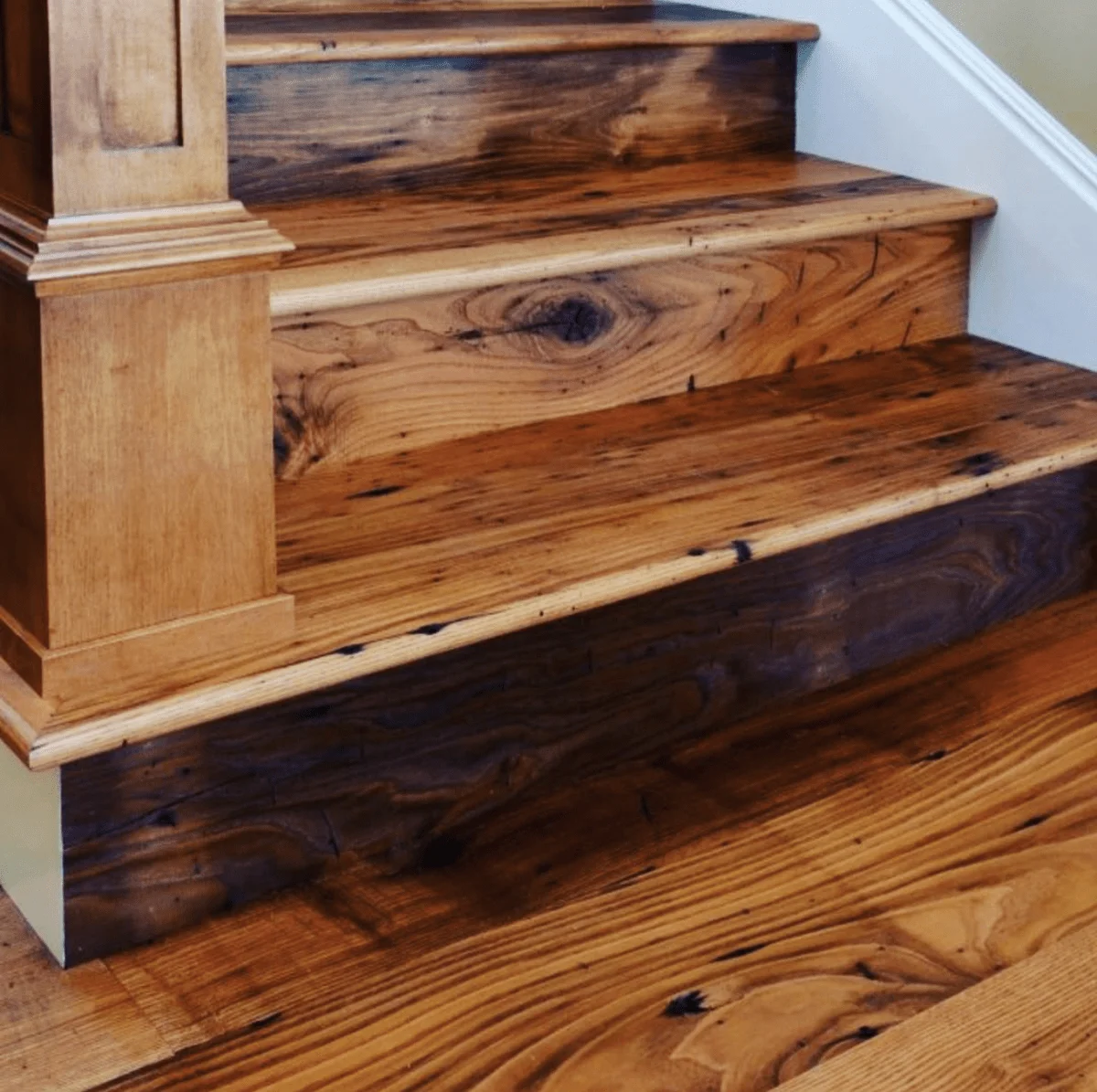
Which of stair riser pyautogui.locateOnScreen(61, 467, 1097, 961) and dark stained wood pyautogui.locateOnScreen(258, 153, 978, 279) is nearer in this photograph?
stair riser pyautogui.locateOnScreen(61, 467, 1097, 961)

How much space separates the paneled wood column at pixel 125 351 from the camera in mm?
1108

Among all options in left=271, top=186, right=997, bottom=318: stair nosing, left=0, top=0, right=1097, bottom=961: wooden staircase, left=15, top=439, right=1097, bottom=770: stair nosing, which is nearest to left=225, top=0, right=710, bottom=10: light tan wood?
left=0, top=0, right=1097, bottom=961: wooden staircase

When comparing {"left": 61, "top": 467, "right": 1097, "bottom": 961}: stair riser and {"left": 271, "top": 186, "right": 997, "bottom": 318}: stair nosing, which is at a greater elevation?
{"left": 271, "top": 186, "right": 997, "bottom": 318}: stair nosing

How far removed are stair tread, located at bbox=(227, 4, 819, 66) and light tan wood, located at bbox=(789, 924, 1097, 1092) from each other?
1081 millimetres

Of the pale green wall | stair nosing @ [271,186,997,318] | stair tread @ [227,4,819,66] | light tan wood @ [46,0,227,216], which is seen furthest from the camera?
the pale green wall

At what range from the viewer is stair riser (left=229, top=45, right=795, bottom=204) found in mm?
1762

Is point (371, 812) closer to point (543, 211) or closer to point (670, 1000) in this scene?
point (670, 1000)

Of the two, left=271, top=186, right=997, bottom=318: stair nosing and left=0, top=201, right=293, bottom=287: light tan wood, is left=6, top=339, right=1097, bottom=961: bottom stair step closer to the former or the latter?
left=271, top=186, right=997, bottom=318: stair nosing

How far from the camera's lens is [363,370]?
1.57m

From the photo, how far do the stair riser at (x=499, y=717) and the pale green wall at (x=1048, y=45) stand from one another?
1.15 m

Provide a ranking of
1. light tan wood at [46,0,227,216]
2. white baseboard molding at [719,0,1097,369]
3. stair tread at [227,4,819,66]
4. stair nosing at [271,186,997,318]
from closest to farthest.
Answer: light tan wood at [46,0,227,216] < stair nosing at [271,186,997,318] < stair tread at [227,4,819,66] < white baseboard molding at [719,0,1097,369]

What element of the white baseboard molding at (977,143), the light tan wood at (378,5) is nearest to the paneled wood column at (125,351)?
the light tan wood at (378,5)

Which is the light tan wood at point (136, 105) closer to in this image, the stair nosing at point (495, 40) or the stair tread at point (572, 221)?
the stair tread at point (572, 221)

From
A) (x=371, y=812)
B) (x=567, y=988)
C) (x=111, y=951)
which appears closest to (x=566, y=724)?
(x=371, y=812)
